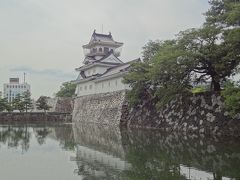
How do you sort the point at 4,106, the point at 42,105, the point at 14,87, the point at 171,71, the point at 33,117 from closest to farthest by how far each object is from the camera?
the point at 171,71 < the point at 4,106 < the point at 33,117 < the point at 42,105 < the point at 14,87

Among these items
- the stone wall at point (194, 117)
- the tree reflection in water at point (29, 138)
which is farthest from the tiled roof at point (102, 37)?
the tree reflection in water at point (29, 138)

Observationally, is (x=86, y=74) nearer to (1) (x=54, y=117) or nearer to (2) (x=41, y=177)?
(1) (x=54, y=117)

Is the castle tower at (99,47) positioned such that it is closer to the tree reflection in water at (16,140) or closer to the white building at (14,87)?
the tree reflection in water at (16,140)

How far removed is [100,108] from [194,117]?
14852mm

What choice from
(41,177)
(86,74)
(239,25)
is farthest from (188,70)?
(86,74)

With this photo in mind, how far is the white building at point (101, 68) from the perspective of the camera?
31184 mm

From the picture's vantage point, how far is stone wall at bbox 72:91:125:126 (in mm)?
29033

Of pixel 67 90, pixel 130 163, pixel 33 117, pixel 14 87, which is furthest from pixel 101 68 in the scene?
pixel 14 87

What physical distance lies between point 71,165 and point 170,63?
10.2m

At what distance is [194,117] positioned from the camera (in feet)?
63.1

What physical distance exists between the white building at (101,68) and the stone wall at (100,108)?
2.42 feet

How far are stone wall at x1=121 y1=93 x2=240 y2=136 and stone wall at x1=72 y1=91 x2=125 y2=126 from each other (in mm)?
4019

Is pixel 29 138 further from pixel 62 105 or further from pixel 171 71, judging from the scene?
pixel 62 105

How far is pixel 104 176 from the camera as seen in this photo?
7480 millimetres
